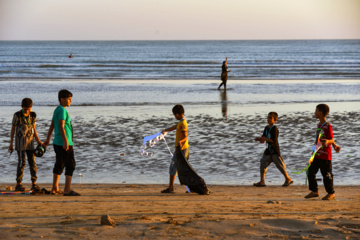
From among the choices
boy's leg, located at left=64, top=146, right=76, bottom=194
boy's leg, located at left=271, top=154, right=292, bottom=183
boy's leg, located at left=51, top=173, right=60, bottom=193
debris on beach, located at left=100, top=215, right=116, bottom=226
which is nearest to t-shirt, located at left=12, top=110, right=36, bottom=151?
boy's leg, located at left=51, top=173, right=60, bottom=193

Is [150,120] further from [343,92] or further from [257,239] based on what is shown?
[343,92]

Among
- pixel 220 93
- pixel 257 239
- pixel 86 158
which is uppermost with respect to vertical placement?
pixel 220 93

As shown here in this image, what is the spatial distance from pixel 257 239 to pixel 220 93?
20.6 m

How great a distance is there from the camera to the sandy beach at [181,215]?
16.3 ft

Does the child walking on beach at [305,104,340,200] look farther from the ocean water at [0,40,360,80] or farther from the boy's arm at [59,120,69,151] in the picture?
the ocean water at [0,40,360,80]

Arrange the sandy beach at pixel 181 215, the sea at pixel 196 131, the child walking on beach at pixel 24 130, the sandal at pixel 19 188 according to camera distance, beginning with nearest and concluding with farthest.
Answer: the sandy beach at pixel 181 215 < the child walking on beach at pixel 24 130 < the sandal at pixel 19 188 < the sea at pixel 196 131

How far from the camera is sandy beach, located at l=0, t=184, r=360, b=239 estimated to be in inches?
195

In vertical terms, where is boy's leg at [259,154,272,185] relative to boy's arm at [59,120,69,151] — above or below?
below

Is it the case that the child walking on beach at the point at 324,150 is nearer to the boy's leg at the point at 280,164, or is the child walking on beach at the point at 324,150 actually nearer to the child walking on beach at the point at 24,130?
the boy's leg at the point at 280,164

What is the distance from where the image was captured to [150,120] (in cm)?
1590

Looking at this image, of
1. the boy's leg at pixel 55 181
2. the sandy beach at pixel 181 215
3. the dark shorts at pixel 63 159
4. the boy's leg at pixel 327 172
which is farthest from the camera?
the boy's leg at pixel 55 181

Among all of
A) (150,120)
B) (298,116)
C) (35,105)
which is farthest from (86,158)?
(35,105)

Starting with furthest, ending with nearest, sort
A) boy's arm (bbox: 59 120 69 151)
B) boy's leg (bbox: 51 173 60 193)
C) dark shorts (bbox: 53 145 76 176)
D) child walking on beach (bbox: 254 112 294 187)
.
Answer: child walking on beach (bbox: 254 112 294 187) → boy's leg (bbox: 51 173 60 193) → dark shorts (bbox: 53 145 76 176) → boy's arm (bbox: 59 120 69 151)

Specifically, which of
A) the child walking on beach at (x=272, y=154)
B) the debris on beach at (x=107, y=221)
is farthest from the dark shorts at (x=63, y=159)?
the child walking on beach at (x=272, y=154)
